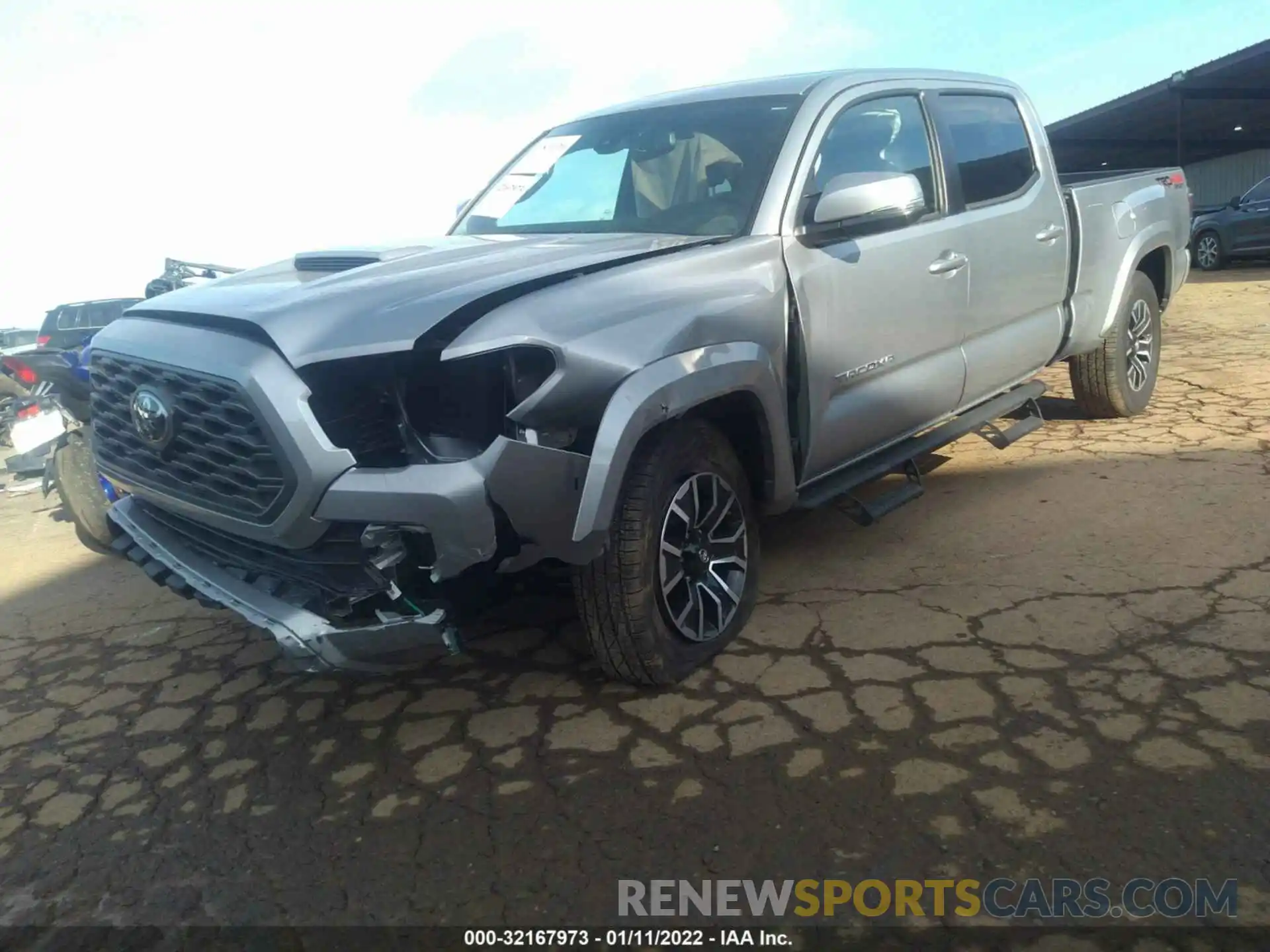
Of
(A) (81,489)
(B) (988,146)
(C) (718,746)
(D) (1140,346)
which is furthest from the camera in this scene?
(D) (1140,346)

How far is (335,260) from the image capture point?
10.7 ft

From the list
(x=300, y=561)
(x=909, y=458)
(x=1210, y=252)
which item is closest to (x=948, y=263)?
(x=909, y=458)

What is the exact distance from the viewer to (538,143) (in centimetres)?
461

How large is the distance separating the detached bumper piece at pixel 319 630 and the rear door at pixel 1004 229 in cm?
274

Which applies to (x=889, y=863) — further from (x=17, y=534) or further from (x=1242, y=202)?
(x=1242, y=202)

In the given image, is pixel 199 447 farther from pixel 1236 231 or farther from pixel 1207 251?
pixel 1207 251

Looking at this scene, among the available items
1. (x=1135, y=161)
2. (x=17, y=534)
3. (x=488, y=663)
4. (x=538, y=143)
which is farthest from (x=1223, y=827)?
(x=1135, y=161)

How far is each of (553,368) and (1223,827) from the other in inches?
74.3

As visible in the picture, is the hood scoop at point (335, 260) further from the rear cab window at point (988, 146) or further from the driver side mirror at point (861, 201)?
the rear cab window at point (988, 146)

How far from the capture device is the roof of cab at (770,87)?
392 cm

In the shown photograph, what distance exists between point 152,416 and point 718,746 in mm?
1820

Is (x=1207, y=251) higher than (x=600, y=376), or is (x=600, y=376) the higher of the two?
(x=600, y=376)

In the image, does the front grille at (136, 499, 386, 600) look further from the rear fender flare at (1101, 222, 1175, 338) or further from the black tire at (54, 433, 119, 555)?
the rear fender flare at (1101, 222, 1175, 338)

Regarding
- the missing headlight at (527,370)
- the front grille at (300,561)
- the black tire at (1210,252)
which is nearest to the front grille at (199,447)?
the front grille at (300,561)
